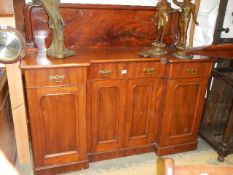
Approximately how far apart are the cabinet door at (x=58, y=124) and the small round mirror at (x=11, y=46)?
269 mm

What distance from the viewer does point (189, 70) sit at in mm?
1898

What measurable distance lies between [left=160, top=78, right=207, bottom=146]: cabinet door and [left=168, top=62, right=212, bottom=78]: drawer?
0.16 ft

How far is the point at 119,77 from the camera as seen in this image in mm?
1778

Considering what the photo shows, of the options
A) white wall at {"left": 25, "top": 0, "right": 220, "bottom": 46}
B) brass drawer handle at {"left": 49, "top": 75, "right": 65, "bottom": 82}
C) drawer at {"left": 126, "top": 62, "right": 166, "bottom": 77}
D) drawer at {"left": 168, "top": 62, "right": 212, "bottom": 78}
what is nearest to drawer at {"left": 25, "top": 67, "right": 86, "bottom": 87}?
brass drawer handle at {"left": 49, "top": 75, "right": 65, "bottom": 82}

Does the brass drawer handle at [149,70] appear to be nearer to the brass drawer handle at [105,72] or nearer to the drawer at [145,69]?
the drawer at [145,69]

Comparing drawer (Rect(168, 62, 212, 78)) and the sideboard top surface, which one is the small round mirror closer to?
the sideboard top surface

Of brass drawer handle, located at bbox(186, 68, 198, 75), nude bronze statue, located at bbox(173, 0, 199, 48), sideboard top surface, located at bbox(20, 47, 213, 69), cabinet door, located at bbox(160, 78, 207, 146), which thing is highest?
nude bronze statue, located at bbox(173, 0, 199, 48)

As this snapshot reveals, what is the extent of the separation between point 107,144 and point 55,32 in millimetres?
1035

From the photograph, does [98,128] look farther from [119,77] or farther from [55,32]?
[55,32]

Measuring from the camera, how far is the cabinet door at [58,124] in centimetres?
161

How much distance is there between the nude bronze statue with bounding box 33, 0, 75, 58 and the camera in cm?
156

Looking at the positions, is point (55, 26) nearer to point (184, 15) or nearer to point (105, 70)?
point (105, 70)

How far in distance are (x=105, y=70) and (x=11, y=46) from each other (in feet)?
2.24

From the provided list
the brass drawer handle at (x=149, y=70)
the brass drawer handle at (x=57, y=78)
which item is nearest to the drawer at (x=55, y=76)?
the brass drawer handle at (x=57, y=78)
